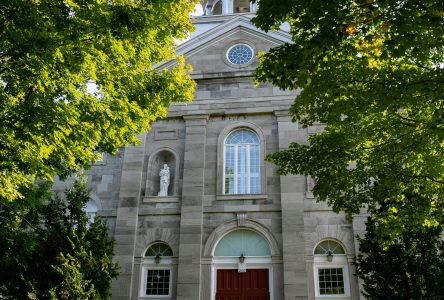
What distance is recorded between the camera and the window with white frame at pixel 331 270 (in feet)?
48.3

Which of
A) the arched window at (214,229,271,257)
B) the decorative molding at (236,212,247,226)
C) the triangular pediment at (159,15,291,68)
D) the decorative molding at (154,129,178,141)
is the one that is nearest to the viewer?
the arched window at (214,229,271,257)

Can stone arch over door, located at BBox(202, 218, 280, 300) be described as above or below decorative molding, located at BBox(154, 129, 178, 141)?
below

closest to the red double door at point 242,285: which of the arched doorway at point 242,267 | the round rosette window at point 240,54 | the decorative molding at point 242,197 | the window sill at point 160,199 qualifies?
the arched doorway at point 242,267

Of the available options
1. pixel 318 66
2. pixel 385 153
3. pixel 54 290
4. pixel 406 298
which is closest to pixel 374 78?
pixel 318 66

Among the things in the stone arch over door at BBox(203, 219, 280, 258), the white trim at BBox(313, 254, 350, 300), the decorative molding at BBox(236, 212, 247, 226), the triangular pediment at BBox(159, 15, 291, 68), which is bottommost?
the white trim at BBox(313, 254, 350, 300)

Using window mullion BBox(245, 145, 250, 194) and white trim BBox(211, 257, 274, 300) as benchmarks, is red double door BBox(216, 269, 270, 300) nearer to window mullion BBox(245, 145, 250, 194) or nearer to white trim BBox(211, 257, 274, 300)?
white trim BBox(211, 257, 274, 300)

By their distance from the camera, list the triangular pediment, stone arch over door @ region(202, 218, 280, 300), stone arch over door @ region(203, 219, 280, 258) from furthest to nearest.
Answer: the triangular pediment
stone arch over door @ region(203, 219, 280, 258)
stone arch over door @ region(202, 218, 280, 300)

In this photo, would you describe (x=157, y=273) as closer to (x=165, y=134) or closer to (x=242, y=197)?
(x=242, y=197)

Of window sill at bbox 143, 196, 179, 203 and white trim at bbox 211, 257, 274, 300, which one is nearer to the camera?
white trim at bbox 211, 257, 274, 300

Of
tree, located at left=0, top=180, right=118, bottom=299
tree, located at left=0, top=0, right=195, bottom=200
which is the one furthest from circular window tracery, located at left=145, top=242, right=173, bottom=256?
tree, located at left=0, top=0, right=195, bottom=200

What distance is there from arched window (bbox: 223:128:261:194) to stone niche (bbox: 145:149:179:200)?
Result: 205 centimetres

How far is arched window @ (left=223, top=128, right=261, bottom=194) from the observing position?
16891 mm

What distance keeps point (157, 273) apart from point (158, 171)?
4.14 m

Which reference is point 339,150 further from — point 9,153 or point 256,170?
point 256,170
